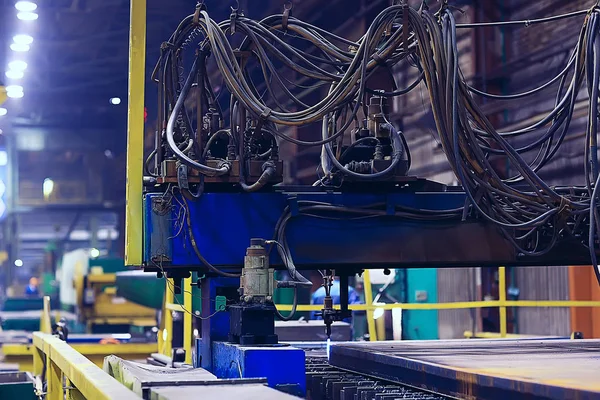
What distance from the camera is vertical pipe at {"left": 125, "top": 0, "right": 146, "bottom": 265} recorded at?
13.4ft

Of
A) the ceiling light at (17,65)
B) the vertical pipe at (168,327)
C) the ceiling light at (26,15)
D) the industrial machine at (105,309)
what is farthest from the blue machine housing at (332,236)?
the ceiling light at (17,65)

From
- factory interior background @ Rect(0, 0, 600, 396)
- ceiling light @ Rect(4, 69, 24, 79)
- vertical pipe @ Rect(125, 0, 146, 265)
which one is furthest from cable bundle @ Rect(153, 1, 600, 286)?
ceiling light @ Rect(4, 69, 24, 79)

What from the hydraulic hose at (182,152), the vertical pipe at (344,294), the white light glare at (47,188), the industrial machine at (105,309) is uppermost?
the white light glare at (47,188)

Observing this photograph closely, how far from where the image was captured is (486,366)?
3602 millimetres

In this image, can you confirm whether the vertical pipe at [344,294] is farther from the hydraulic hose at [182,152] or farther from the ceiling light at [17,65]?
the ceiling light at [17,65]

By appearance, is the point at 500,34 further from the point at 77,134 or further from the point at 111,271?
the point at 77,134

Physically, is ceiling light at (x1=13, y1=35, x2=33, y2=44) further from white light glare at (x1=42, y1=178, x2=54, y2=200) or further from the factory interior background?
white light glare at (x1=42, y1=178, x2=54, y2=200)

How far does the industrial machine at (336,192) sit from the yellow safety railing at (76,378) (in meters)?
0.55

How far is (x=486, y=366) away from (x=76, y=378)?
1506 millimetres

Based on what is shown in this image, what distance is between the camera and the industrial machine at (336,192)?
4090 mm

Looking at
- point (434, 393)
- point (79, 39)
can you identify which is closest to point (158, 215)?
point (434, 393)

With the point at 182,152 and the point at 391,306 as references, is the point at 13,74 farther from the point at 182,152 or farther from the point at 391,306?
the point at 182,152

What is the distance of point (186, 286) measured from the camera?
24.0 feet

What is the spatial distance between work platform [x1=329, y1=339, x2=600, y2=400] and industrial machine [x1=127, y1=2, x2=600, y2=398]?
0.20 meters
